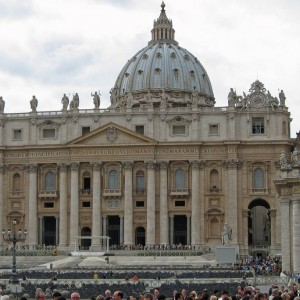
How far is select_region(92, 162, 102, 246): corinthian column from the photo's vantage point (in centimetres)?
10012

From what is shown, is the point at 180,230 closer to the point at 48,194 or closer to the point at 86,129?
the point at 48,194

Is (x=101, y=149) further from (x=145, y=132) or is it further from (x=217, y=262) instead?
(x=217, y=262)

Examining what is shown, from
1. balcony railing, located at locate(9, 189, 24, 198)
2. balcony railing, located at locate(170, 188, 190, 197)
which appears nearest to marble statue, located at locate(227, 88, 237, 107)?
balcony railing, located at locate(170, 188, 190, 197)

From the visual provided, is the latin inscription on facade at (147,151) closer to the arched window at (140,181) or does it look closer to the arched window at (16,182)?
the arched window at (140,181)

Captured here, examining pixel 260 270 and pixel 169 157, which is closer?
pixel 260 270

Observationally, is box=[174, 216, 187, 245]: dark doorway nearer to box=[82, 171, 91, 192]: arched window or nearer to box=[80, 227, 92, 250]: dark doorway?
box=[80, 227, 92, 250]: dark doorway

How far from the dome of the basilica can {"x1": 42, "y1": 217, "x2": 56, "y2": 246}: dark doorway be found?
94.9 feet

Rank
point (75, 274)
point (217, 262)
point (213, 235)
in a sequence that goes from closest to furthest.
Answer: point (75, 274) → point (217, 262) → point (213, 235)

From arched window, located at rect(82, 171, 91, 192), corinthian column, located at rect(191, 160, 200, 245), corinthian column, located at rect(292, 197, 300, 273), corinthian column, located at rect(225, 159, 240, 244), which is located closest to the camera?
corinthian column, located at rect(292, 197, 300, 273)

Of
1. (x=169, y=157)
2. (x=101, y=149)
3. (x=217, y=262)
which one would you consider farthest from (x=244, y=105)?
(x=217, y=262)

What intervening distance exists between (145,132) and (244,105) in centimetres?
1203

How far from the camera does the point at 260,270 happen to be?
208ft

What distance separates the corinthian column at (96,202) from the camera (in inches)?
3942

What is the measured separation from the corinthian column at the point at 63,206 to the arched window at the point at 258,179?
72.7 ft
